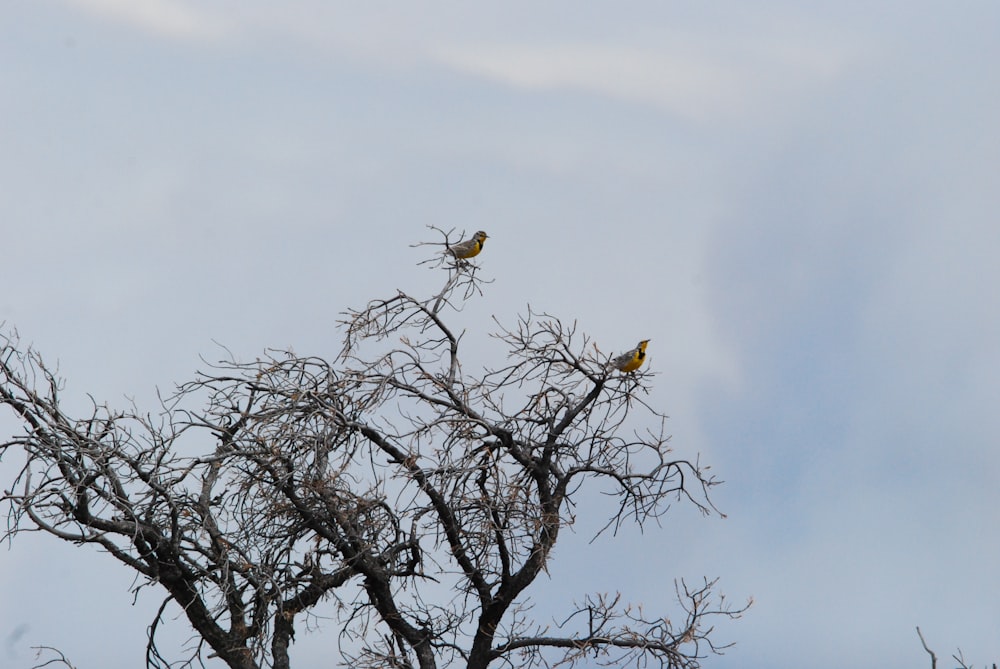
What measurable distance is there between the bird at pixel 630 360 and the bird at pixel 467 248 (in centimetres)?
195

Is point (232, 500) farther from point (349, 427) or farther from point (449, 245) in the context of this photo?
point (449, 245)

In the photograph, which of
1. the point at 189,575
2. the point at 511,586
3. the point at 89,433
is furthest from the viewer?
the point at 511,586

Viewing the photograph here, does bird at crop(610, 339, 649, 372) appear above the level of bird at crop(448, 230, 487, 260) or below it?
below

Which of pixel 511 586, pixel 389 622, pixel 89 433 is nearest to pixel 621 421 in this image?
pixel 511 586

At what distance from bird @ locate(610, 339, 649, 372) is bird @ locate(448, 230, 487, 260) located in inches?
76.6

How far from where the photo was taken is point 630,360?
11273 millimetres

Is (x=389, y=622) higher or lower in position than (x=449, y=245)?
lower

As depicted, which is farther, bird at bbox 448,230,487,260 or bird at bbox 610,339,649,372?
bird at bbox 448,230,487,260

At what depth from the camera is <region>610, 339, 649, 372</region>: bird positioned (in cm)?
1128

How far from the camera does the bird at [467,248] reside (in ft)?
38.2

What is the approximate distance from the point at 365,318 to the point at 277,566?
9.16ft

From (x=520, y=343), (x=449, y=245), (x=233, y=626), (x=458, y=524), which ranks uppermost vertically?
(x=449, y=245)

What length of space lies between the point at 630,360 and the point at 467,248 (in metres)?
2.11

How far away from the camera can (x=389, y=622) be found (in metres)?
12.2
